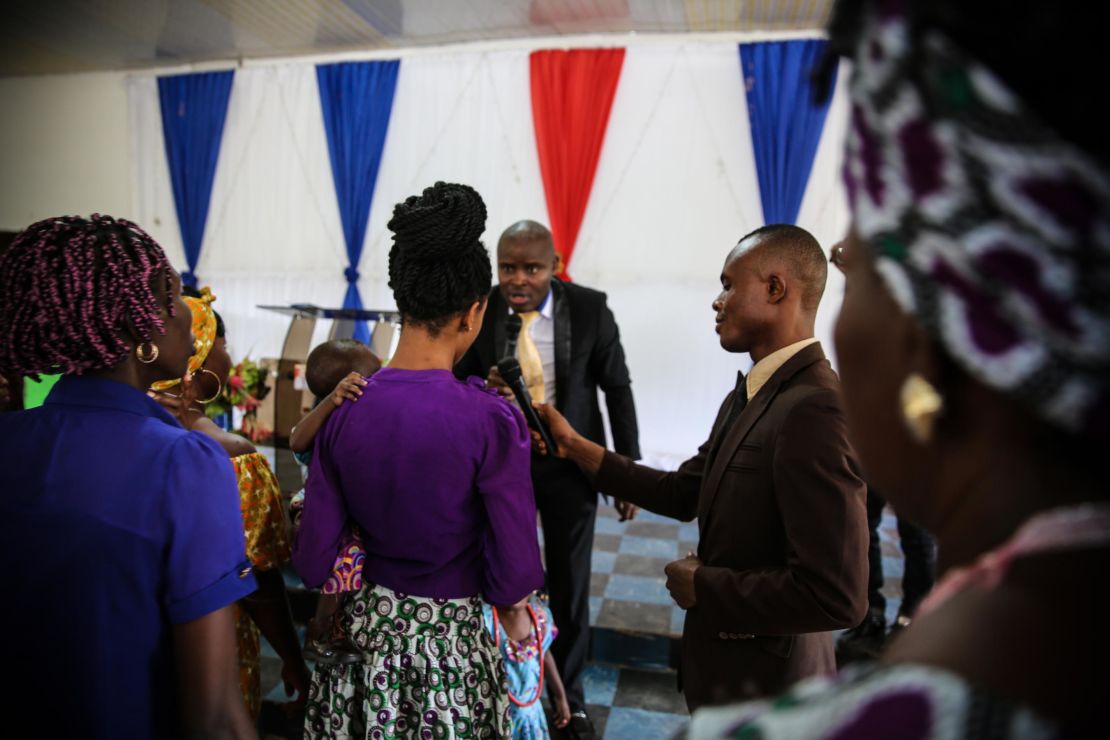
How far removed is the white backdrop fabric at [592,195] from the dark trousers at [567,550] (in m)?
4.20

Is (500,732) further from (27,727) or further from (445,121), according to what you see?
(445,121)

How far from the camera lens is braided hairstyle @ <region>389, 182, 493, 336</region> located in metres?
1.56

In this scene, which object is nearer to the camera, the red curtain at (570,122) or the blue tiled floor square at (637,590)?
the blue tiled floor square at (637,590)

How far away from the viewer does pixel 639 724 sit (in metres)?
2.83

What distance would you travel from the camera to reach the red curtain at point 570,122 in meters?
6.93

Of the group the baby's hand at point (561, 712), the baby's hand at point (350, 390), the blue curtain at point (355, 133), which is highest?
the blue curtain at point (355, 133)

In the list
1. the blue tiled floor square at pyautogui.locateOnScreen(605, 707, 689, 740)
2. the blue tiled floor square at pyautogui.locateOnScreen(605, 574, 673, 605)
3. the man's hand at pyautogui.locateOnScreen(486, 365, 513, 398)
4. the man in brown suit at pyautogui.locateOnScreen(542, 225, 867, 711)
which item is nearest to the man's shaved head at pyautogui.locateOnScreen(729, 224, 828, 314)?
the man in brown suit at pyautogui.locateOnScreen(542, 225, 867, 711)

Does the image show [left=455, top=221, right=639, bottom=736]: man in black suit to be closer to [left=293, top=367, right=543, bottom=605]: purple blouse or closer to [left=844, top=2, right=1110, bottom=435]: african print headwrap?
[left=293, top=367, right=543, bottom=605]: purple blouse

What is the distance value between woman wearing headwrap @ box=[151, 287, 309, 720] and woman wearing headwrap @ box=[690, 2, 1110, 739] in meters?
1.76

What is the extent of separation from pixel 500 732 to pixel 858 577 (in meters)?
0.88

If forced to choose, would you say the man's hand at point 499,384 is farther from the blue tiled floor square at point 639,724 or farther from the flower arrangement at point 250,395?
the flower arrangement at point 250,395

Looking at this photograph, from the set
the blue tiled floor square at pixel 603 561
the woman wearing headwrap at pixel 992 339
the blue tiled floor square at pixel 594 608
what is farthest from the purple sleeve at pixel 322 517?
the blue tiled floor square at pixel 603 561

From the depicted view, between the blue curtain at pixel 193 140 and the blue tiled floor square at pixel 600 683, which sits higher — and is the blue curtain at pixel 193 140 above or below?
above

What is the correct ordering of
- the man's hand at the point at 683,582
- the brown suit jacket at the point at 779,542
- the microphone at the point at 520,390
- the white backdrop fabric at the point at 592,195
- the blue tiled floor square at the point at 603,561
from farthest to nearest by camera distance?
the white backdrop fabric at the point at 592,195 → the blue tiled floor square at the point at 603,561 → the microphone at the point at 520,390 → the man's hand at the point at 683,582 → the brown suit jacket at the point at 779,542
